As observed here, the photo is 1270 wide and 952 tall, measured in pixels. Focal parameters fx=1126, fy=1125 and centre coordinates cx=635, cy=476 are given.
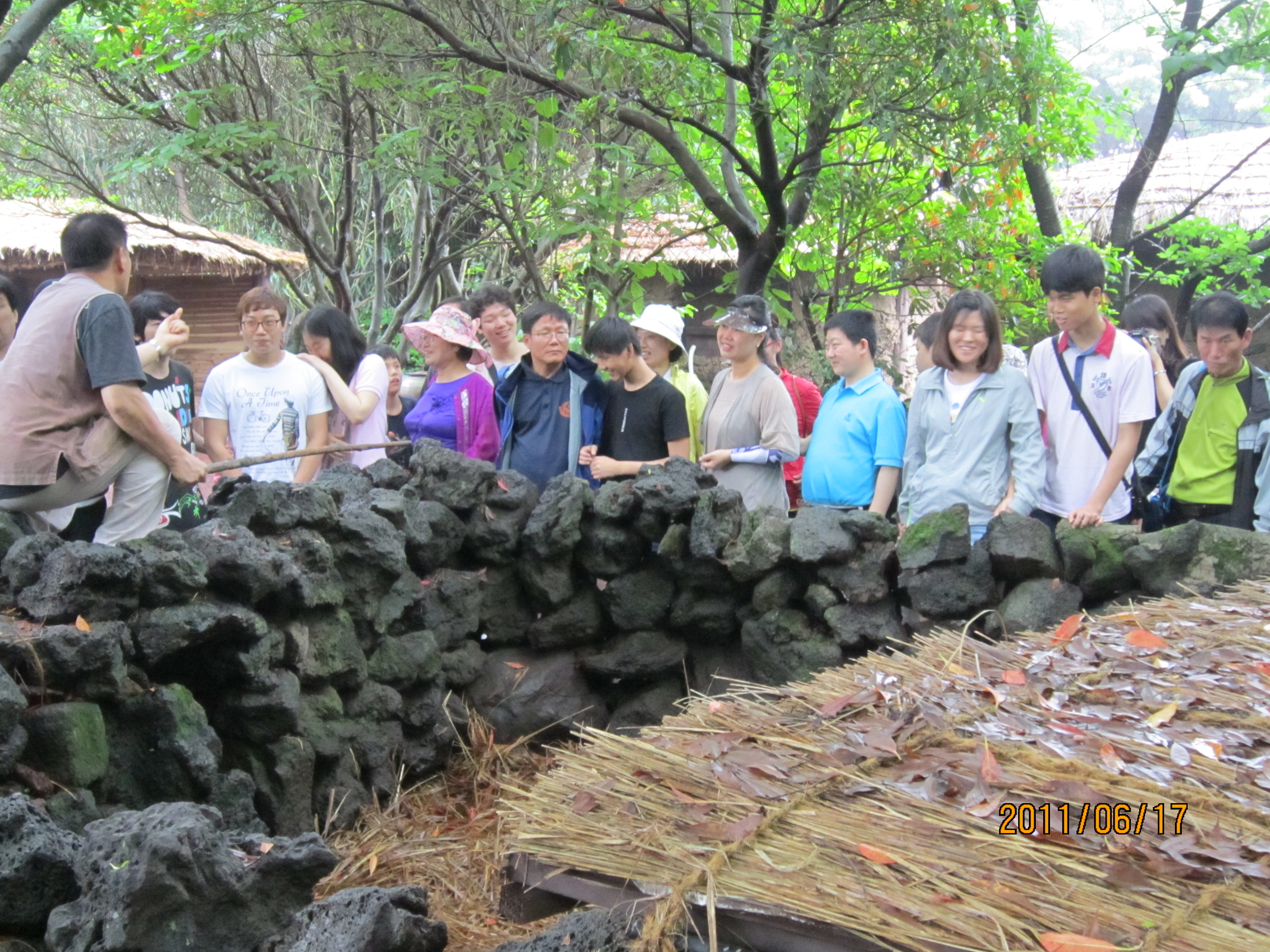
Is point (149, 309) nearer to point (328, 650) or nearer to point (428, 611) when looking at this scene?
point (428, 611)

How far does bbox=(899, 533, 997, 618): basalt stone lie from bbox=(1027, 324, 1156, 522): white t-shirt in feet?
1.73

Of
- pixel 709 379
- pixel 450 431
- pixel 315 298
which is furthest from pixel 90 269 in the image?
pixel 709 379

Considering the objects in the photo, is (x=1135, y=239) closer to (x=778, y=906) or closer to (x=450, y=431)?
(x=450, y=431)

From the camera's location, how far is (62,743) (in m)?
3.07

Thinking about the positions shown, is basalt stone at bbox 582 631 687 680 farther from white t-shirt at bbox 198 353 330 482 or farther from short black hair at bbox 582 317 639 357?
white t-shirt at bbox 198 353 330 482

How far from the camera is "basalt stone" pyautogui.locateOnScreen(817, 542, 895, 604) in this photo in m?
4.91

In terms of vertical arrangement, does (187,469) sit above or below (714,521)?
above

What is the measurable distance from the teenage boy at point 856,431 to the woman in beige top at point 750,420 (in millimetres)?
180

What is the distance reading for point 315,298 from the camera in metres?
11.0

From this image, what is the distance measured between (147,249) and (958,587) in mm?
9977

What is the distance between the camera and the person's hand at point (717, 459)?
17.9ft

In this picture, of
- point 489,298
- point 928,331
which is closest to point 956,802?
point 928,331

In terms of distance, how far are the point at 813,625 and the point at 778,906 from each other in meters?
3.18

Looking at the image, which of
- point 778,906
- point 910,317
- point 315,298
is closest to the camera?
point 778,906
